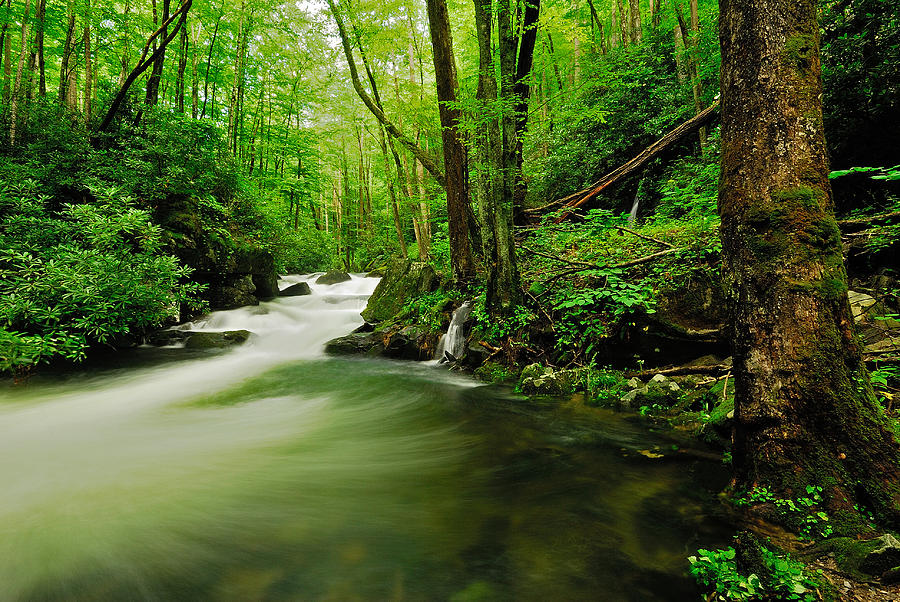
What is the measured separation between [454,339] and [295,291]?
400 inches

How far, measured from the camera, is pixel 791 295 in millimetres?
1818

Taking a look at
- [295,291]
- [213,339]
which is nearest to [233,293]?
[213,339]

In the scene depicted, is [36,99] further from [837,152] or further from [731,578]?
[837,152]

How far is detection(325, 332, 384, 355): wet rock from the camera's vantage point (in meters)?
8.76

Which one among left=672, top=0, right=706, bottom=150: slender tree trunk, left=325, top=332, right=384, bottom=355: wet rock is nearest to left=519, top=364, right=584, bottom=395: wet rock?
left=325, top=332, right=384, bottom=355: wet rock

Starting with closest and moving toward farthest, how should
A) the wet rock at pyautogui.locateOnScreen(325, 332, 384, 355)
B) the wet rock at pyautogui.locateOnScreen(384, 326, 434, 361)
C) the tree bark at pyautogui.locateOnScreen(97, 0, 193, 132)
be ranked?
the tree bark at pyautogui.locateOnScreen(97, 0, 193, 132)
the wet rock at pyautogui.locateOnScreen(384, 326, 434, 361)
the wet rock at pyautogui.locateOnScreen(325, 332, 384, 355)

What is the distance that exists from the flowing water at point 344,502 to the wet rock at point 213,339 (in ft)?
11.3

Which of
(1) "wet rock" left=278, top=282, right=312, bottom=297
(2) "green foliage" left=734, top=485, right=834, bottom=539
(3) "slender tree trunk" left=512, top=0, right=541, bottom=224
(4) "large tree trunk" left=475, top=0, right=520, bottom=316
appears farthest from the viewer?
(1) "wet rock" left=278, top=282, right=312, bottom=297

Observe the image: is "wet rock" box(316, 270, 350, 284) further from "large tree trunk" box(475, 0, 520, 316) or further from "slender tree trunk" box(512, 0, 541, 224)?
"large tree trunk" box(475, 0, 520, 316)

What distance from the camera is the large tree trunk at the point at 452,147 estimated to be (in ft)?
23.3

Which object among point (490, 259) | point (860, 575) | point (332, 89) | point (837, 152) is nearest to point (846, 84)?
point (837, 152)

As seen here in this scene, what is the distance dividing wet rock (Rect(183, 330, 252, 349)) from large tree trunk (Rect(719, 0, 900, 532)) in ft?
32.4

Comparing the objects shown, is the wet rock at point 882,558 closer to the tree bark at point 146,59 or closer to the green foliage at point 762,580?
the green foliage at point 762,580

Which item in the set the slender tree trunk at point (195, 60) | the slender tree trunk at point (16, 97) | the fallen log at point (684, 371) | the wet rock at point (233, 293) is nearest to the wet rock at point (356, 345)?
the wet rock at point (233, 293)
